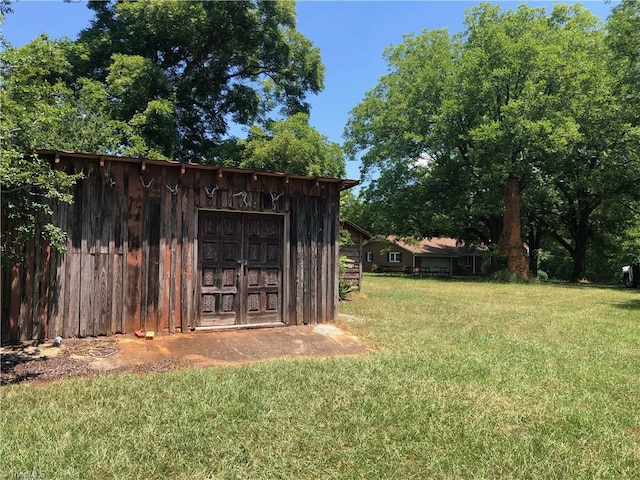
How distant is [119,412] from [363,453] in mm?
2066

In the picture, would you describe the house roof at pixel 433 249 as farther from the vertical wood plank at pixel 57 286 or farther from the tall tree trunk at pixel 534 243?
the vertical wood plank at pixel 57 286

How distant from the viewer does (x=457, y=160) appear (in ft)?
89.1

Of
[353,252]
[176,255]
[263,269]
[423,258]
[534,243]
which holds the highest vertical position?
[534,243]

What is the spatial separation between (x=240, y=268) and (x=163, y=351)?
1879 millimetres

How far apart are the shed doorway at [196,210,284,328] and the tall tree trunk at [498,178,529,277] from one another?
19.3m

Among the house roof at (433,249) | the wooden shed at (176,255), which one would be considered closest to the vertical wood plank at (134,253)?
the wooden shed at (176,255)

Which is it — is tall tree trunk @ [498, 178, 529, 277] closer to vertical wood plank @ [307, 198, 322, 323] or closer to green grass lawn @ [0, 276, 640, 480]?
green grass lawn @ [0, 276, 640, 480]

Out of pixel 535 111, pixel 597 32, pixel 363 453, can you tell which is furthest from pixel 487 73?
pixel 363 453

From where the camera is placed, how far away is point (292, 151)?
16.9m

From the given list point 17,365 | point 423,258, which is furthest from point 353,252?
point 423,258

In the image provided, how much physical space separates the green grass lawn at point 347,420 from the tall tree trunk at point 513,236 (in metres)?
18.4

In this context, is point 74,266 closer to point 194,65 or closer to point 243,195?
point 243,195

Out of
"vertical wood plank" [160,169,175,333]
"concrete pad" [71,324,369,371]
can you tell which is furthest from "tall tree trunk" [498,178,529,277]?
"vertical wood plank" [160,169,175,333]

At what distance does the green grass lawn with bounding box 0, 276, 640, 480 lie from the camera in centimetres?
289
